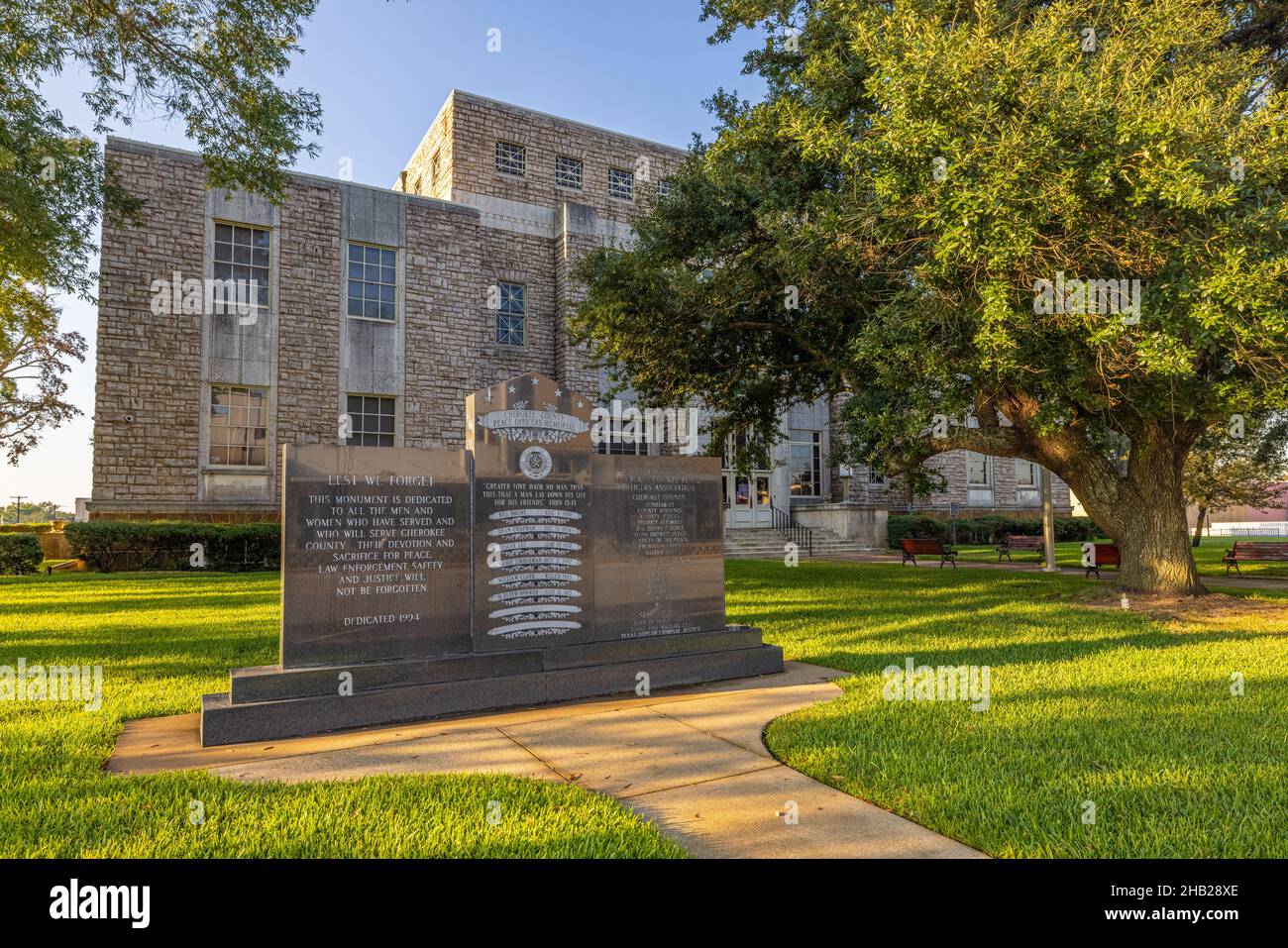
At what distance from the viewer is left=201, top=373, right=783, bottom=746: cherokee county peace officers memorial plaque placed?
223 inches

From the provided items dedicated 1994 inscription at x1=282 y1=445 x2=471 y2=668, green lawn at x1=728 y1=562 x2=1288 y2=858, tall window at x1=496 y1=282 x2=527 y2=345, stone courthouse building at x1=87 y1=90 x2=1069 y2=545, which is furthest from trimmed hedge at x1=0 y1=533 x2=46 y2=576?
green lawn at x1=728 y1=562 x2=1288 y2=858

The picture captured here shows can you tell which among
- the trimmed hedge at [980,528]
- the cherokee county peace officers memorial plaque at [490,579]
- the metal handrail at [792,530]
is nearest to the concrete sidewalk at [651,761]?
the cherokee county peace officers memorial plaque at [490,579]

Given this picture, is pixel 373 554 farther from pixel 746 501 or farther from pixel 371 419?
pixel 746 501

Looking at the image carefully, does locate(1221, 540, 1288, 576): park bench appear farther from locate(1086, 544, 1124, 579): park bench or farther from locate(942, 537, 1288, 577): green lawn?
locate(1086, 544, 1124, 579): park bench

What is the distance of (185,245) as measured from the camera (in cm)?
1967

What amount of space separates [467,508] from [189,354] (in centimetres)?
1724

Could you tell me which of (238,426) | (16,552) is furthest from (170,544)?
(238,426)

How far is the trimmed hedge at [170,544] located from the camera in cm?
1709

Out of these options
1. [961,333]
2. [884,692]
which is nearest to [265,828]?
[884,692]

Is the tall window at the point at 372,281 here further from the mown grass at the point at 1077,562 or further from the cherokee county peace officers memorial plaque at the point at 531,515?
the mown grass at the point at 1077,562

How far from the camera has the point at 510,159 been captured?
25.7m

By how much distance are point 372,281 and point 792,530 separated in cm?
1684

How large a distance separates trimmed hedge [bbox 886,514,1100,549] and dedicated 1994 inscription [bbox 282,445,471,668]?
956 inches
